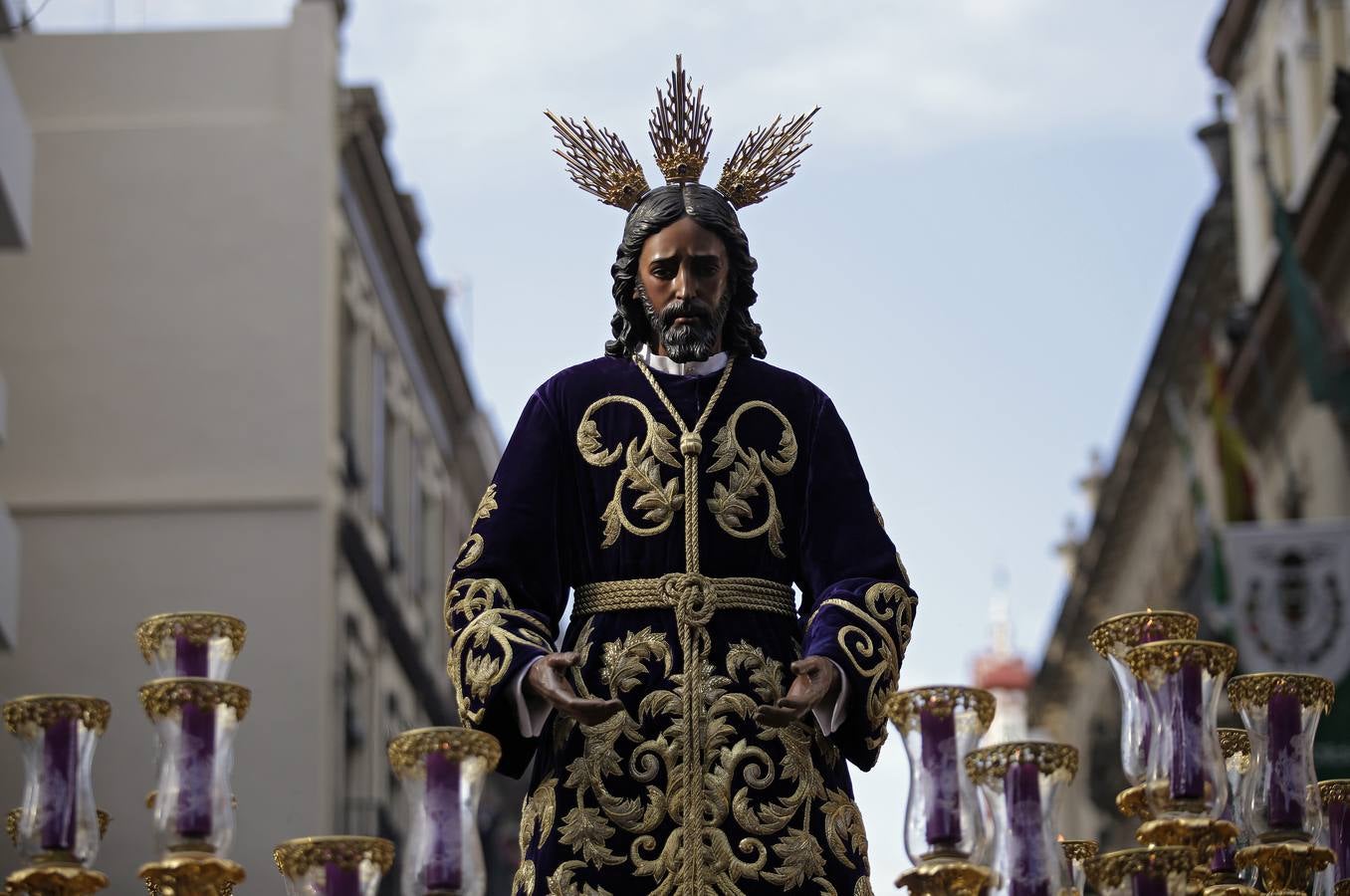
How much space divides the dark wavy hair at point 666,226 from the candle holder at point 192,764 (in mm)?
1774

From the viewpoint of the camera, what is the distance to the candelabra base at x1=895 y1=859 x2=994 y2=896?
600 cm

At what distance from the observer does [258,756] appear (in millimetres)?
27391

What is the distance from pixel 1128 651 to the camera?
658 cm

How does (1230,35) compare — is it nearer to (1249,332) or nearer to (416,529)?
(1249,332)

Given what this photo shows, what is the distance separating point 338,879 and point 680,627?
4.39 feet

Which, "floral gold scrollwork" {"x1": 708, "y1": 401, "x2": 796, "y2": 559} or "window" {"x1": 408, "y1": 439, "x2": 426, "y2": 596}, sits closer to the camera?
"floral gold scrollwork" {"x1": 708, "y1": 401, "x2": 796, "y2": 559}


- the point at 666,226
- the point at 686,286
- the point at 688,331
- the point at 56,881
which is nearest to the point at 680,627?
the point at 688,331

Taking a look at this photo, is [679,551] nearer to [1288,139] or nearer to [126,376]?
[126,376]

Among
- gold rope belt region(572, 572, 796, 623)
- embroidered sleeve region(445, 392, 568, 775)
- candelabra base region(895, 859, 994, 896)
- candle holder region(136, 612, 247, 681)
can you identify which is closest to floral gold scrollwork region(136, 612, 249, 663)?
candle holder region(136, 612, 247, 681)

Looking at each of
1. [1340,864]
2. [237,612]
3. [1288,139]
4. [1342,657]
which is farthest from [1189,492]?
[1340,864]

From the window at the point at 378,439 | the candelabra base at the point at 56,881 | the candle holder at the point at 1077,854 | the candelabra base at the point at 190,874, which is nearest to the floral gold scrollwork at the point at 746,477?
the candle holder at the point at 1077,854

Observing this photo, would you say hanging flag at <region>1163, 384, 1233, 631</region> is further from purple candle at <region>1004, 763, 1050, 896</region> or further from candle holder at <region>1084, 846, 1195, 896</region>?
purple candle at <region>1004, 763, 1050, 896</region>

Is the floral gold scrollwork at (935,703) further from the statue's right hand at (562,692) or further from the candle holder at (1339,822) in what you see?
the candle holder at (1339,822)

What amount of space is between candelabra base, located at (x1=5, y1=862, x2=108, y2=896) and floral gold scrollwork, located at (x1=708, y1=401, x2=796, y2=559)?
6.04ft
